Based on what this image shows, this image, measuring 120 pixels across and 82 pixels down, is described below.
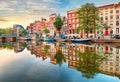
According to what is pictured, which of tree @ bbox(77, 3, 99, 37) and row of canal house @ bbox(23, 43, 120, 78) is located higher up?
tree @ bbox(77, 3, 99, 37)

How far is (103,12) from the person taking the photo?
8581 centimetres

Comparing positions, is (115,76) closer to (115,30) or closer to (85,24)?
(85,24)

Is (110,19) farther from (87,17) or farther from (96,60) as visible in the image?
(96,60)

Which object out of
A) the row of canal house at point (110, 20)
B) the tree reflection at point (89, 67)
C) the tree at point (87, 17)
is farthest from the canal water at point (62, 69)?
the row of canal house at point (110, 20)

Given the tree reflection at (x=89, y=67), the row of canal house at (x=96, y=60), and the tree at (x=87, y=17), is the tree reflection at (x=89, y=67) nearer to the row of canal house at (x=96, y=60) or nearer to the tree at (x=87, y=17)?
the row of canal house at (x=96, y=60)

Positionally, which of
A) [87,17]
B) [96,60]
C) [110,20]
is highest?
[87,17]

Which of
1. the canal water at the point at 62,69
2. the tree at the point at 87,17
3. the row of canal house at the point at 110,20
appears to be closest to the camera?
the canal water at the point at 62,69

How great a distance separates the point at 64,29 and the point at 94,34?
103ft

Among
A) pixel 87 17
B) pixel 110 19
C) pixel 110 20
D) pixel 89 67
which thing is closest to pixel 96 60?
pixel 89 67

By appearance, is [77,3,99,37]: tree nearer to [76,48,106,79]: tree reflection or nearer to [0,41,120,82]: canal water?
[0,41,120,82]: canal water

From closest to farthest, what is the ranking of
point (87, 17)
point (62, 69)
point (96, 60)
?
1. point (62, 69)
2. point (96, 60)
3. point (87, 17)

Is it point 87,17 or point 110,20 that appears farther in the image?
point 110,20

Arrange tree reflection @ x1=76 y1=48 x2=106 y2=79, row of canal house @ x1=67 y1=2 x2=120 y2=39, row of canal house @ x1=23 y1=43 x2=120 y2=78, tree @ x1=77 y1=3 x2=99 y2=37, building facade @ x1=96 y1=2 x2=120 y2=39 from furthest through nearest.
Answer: building facade @ x1=96 y1=2 x2=120 y2=39 < row of canal house @ x1=67 y1=2 x2=120 y2=39 < tree @ x1=77 y1=3 x2=99 y2=37 < row of canal house @ x1=23 y1=43 x2=120 y2=78 < tree reflection @ x1=76 y1=48 x2=106 y2=79

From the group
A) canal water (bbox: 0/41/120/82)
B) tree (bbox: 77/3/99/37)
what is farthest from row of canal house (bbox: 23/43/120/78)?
tree (bbox: 77/3/99/37)
